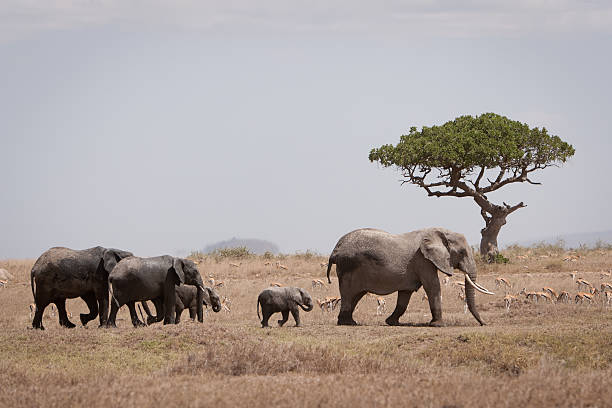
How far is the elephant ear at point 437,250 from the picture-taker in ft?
70.6

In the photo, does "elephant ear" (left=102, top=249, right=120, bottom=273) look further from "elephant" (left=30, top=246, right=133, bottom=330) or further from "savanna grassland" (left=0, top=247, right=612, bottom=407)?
"savanna grassland" (left=0, top=247, right=612, bottom=407)

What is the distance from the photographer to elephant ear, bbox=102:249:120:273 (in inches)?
819

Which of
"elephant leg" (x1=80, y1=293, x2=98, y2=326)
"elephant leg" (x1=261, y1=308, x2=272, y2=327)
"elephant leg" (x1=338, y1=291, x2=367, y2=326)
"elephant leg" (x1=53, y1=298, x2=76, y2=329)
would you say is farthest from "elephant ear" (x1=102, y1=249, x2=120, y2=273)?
"elephant leg" (x1=338, y1=291, x2=367, y2=326)

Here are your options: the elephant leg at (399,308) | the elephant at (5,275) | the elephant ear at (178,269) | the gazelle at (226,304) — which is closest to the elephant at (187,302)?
the elephant ear at (178,269)

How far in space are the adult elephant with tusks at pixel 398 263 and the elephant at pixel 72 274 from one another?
6197mm

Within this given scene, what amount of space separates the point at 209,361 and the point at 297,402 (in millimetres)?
3721

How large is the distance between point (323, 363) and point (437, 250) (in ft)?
29.0

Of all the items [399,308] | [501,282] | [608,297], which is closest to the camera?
[399,308]

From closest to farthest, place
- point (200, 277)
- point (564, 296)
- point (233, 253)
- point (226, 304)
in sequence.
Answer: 1. point (200, 277)
2. point (564, 296)
3. point (226, 304)
4. point (233, 253)

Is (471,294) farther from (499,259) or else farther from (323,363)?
(499,259)

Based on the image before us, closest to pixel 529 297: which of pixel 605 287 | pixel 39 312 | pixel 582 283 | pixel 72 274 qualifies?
pixel 605 287

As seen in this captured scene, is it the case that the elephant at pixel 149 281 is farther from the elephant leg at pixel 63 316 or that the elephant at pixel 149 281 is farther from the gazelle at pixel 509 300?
the gazelle at pixel 509 300

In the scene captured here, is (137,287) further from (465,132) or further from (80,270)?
(465,132)

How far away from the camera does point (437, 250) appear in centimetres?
2172
